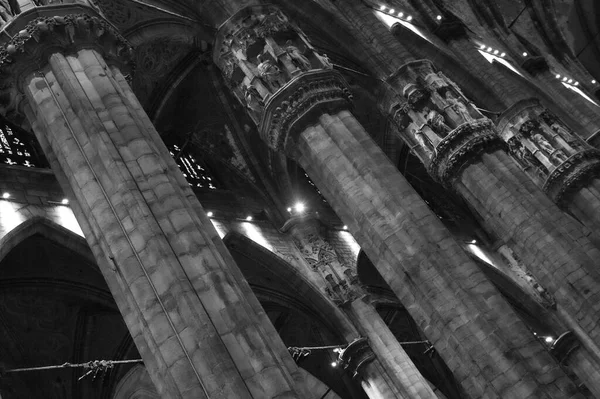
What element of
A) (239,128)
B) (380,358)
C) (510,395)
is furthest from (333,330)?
(510,395)

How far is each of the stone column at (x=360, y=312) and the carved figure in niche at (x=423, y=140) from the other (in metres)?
3.96

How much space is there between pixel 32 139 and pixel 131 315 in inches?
384

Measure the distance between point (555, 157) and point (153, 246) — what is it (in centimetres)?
987

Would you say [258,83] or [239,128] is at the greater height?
[239,128]

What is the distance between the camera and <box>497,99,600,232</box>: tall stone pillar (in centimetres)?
1370

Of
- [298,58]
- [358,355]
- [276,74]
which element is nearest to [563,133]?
[358,355]

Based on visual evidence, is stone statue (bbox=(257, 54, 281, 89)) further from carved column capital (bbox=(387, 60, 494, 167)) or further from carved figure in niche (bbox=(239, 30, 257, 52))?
carved column capital (bbox=(387, 60, 494, 167))

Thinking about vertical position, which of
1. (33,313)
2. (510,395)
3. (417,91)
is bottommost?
(510,395)

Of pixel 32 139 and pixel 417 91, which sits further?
pixel 32 139

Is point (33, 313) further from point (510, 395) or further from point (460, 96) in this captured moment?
point (510, 395)

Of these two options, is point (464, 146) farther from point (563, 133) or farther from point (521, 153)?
point (563, 133)

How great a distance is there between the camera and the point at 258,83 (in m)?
10.7

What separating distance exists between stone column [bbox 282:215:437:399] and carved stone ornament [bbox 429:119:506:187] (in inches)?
151

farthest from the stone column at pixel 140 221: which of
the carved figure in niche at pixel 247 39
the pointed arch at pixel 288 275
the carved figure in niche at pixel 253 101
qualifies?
the pointed arch at pixel 288 275
